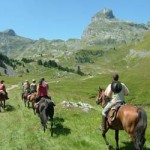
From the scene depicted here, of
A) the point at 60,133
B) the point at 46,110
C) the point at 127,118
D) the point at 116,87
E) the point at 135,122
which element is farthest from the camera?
the point at 46,110

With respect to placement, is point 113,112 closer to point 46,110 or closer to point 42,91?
point 46,110

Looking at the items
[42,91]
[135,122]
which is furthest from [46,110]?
[135,122]

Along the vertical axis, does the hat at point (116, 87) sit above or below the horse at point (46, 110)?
above

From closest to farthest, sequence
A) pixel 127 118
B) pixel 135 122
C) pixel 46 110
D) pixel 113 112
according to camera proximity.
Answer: pixel 135 122 → pixel 127 118 → pixel 113 112 → pixel 46 110

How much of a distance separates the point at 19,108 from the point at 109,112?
23.2 m

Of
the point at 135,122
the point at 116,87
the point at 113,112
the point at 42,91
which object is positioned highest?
the point at 116,87

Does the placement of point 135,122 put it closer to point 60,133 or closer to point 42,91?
point 60,133

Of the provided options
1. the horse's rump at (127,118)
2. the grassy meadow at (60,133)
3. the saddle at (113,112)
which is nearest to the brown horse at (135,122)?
the horse's rump at (127,118)

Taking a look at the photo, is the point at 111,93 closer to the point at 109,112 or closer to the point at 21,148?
the point at 109,112

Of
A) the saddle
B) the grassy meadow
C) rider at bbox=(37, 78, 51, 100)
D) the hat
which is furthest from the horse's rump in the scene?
rider at bbox=(37, 78, 51, 100)

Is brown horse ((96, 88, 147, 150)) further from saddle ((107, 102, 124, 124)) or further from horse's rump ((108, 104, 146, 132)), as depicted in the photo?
saddle ((107, 102, 124, 124))

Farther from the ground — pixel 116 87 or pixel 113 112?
pixel 116 87

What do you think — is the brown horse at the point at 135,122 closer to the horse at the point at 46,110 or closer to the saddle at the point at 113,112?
the saddle at the point at 113,112

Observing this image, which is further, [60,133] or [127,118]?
[60,133]
